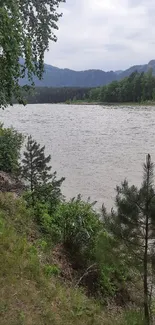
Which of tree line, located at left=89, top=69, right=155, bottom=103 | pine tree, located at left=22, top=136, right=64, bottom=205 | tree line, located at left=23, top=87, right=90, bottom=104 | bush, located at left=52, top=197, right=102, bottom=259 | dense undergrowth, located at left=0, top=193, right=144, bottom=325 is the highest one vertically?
tree line, located at left=23, top=87, right=90, bottom=104

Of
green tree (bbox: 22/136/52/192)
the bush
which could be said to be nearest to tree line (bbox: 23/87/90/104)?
green tree (bbox: 22/136/52/192)

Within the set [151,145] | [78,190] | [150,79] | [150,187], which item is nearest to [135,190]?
[150,187]

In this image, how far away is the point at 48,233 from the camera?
8.84 m

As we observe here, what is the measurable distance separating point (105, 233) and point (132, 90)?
106978 millimetres

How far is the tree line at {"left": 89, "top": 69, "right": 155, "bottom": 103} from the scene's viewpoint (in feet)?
355

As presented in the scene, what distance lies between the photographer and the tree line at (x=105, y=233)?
586cm

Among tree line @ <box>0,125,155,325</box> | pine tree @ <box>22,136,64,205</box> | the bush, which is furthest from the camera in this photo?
pine tree @ <box>22,136,64,205</box>

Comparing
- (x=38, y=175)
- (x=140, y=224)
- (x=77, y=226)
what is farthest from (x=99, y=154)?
(x=140, y=224)

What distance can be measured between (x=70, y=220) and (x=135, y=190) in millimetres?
3404

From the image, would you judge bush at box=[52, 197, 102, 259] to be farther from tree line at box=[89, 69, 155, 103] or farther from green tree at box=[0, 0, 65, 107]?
tree line at box=[89, 69, 155, 103]

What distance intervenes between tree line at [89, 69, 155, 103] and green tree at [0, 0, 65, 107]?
99.3 meters

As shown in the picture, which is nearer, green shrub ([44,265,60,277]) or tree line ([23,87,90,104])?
green shrub ([44,265,60,277])

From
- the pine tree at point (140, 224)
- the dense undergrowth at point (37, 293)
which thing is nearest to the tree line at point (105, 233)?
the pine tree at point (140, 224)

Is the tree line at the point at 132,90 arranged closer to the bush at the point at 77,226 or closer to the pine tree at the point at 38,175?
the pine tree at the point at 38,175
